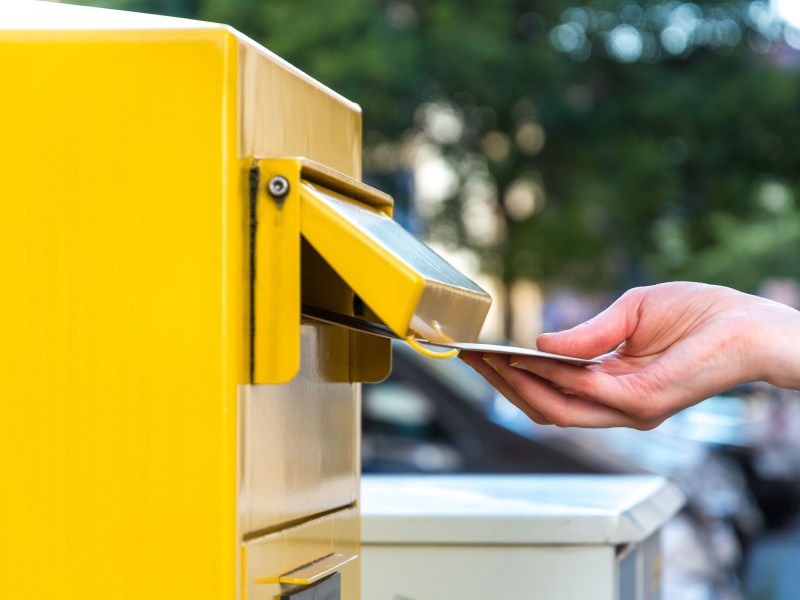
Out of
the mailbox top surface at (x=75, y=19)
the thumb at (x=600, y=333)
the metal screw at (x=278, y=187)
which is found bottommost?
the thumb at (x=600, y=333)

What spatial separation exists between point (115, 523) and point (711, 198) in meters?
18.0

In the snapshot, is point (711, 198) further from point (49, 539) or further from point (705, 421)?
point (49, 539)

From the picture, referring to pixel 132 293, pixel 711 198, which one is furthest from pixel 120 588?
pixel 711 198

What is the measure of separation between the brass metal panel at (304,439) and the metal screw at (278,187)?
20 centimetres

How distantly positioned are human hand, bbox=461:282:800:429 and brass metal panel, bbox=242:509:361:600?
266mm

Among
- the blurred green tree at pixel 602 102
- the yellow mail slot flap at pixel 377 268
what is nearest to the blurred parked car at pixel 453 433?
the yellow mail slot flap at pixel 377 268

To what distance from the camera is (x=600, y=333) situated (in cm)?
175

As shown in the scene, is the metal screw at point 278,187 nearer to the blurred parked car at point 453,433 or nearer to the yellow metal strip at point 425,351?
the yellow metal strip at point 425,351

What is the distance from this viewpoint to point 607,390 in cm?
167

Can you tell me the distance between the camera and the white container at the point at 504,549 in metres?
2.27

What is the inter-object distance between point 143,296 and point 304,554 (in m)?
0.40

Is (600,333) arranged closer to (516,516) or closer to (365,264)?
(365,264)

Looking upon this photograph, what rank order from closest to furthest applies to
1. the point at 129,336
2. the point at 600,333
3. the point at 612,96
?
1. the point at 129,336
2. the point at 600,333
3. the point at 612,96

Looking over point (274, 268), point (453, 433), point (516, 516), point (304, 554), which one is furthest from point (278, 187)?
point (453, 433)
